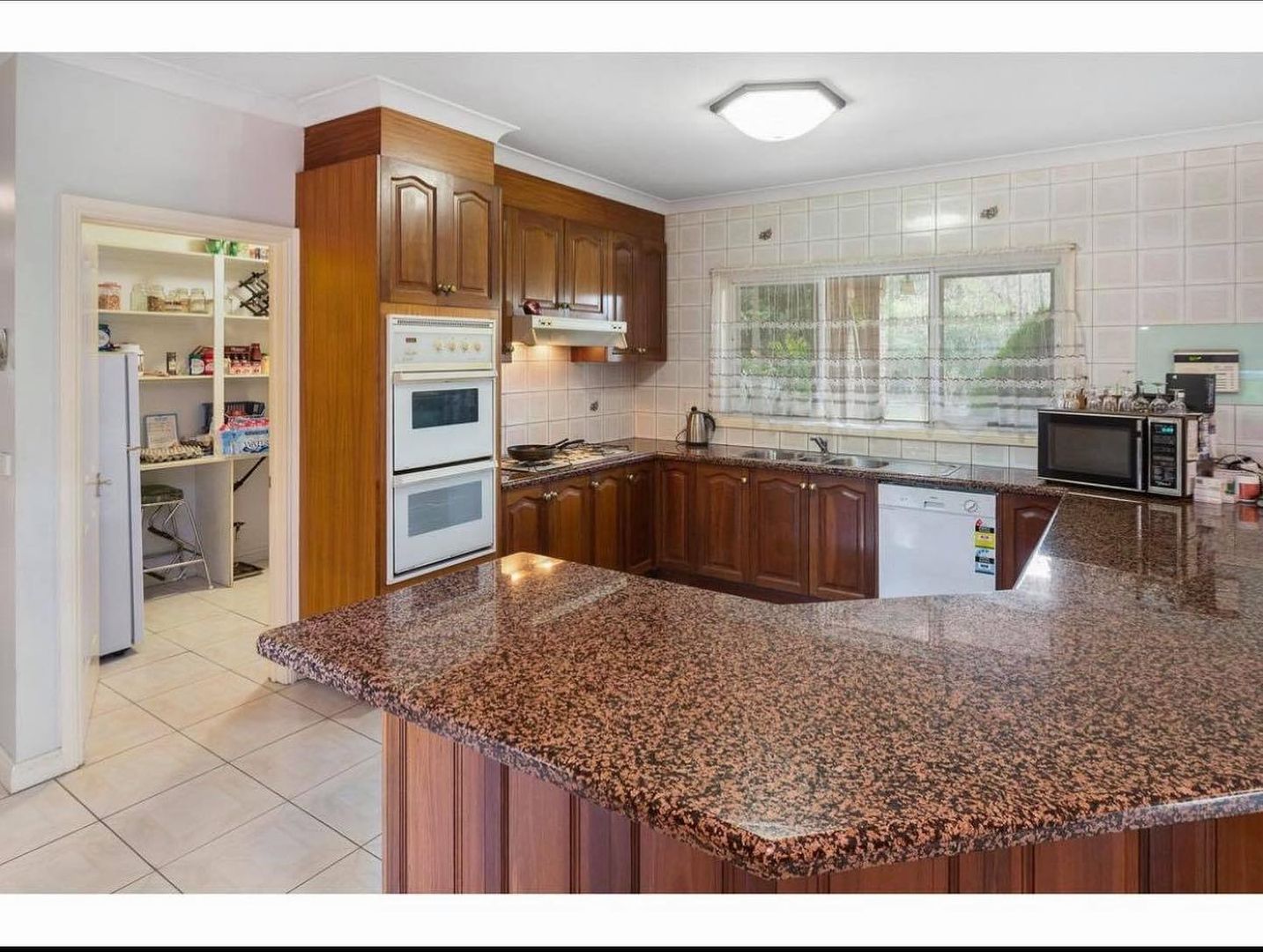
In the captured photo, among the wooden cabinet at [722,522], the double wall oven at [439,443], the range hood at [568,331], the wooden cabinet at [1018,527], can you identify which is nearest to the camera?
the double wall oven at [439,443]

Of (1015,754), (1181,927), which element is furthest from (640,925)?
(1015,754)

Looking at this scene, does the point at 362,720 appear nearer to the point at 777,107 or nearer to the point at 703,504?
the point at 703,504

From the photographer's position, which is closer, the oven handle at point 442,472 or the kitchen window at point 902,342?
the oven handle at point 442,472

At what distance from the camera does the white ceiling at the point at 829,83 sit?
2635 millimetres

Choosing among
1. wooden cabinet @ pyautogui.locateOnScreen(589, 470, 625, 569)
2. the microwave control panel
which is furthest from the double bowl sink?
the microwave control panel

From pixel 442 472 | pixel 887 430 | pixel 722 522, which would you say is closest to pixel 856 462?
Result: pixel 887 430

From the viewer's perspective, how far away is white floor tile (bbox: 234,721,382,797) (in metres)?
2.59

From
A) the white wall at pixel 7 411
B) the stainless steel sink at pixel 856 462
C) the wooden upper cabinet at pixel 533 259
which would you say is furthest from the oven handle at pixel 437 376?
the stainless steel sink at pixel 856 462

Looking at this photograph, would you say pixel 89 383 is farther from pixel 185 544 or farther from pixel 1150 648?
pixel 1150 648

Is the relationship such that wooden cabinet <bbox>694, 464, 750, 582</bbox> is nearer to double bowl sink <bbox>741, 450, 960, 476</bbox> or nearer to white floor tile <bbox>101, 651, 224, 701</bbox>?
double bowl sink <bbox>741, 450, 960, 476</bbox>

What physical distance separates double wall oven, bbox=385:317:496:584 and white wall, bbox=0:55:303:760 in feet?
3.15

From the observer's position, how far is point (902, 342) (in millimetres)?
4289

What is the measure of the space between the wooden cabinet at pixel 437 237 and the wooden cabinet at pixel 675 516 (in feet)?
5.17

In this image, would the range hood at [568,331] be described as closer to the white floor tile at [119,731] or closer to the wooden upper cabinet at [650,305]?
the wooden upper cabinet at [650,305]
